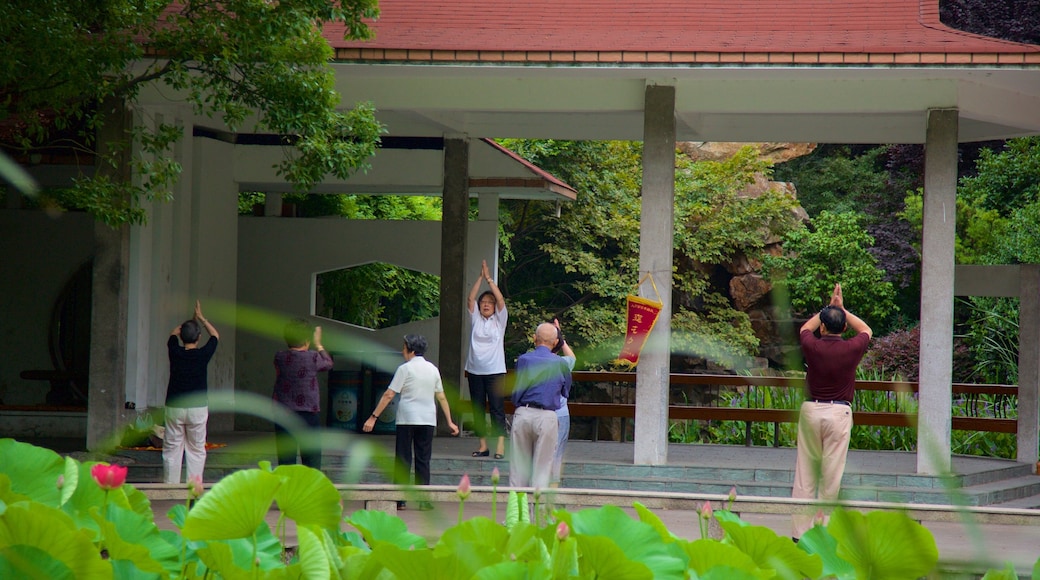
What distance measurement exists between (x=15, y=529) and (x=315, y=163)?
7326 millimetres

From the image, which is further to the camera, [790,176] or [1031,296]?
[790,176]

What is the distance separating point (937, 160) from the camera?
405 inches

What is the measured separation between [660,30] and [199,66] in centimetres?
391

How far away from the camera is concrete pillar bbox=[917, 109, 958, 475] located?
402 inches

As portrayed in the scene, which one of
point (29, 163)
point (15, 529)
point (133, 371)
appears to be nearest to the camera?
point (15, 529)

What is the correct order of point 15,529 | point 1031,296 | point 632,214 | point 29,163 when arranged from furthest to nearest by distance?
point 632,214 → point 29,163 → point 1031,296 → point 15,529

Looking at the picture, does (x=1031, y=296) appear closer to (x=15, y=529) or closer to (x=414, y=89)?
(x=414, y=89)

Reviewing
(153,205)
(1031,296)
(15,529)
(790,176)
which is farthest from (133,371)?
(790,176)

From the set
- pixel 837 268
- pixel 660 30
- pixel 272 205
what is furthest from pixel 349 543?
pixel 837 268

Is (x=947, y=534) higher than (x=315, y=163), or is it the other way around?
(x=315, y=163)

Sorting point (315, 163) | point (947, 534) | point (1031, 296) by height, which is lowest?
point (947, 534)

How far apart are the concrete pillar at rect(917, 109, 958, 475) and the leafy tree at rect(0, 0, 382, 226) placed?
4.96m

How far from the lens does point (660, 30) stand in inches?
398

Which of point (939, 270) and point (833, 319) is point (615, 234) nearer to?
point (939, 270)
